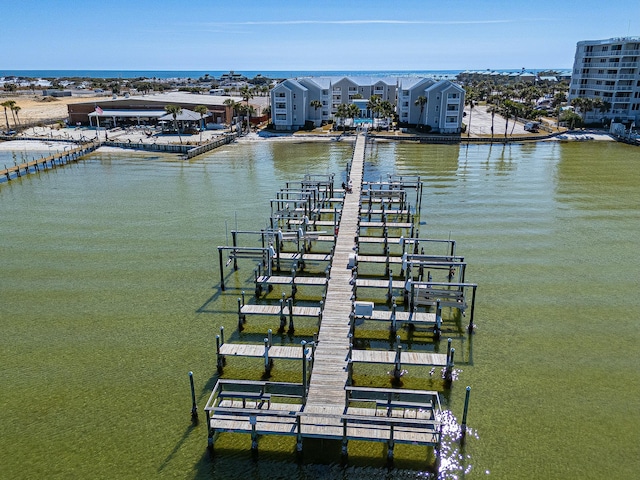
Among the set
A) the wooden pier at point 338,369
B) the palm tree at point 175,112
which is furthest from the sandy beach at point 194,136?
the wooden pier at point 338,369

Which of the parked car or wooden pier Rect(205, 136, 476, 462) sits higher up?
the parked car

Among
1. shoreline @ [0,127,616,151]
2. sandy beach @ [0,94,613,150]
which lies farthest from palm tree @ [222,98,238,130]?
shoreline @ [0,127,616,151]

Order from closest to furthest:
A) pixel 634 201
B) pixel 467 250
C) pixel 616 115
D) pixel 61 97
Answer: pixel 467 250, pixel 634 201, pixel 616 115, pixel 61 97

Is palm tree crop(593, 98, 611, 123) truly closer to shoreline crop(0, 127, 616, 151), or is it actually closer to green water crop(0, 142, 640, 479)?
shoreline crop(0, 127, 616, 151)

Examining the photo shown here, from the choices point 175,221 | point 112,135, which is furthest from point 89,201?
point 112,135

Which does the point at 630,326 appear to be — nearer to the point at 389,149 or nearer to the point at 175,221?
the point at 175,221

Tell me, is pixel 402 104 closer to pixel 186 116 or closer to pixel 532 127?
pixel 532 127

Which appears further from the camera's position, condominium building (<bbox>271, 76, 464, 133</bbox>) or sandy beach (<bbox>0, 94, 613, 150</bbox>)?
condominium building (<bbox>271, 76, 464, 133</bbox>)
